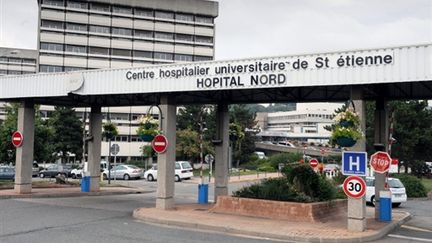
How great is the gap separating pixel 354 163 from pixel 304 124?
154 m

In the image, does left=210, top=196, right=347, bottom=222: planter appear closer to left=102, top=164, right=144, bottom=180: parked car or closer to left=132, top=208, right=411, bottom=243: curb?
left=132, top=208, right=411, bottom=243: curb

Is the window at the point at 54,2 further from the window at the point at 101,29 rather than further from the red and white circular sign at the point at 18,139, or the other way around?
the red and white circular sign at the point at 18,139

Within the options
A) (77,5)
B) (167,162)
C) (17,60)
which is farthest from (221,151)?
(17,60)

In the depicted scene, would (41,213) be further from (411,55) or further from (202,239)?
(411,55)

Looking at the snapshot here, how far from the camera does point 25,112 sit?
2289 centimetres

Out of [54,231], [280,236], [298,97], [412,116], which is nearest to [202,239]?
[280,236]

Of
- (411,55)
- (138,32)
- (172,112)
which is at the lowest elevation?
(172,112)

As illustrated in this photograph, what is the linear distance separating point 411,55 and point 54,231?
33.8ft

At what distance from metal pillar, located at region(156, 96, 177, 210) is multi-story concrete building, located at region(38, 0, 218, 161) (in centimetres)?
5912

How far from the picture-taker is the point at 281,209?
50.8 ft

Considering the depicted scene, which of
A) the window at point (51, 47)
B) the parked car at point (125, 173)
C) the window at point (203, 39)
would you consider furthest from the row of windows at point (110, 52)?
the parked car at point (125, 173)

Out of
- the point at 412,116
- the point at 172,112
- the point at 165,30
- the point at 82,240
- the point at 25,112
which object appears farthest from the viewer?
the point at 165,30

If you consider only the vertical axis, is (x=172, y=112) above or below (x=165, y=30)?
below

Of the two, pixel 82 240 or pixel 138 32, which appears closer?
pixel 82 240
